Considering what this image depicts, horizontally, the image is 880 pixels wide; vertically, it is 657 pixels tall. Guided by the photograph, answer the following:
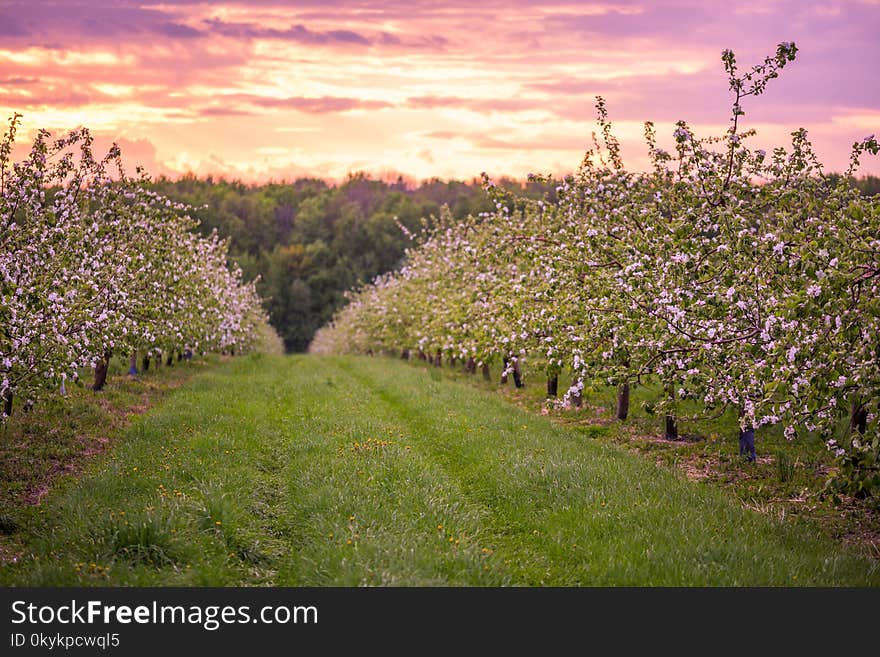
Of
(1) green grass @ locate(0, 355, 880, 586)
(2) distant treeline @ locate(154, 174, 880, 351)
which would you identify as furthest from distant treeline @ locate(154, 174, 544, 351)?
(1) green grass @ locate(0, 355, 880, 586)

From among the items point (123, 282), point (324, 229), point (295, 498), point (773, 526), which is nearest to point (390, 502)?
point (295, 498)

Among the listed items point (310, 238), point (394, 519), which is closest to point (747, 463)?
point (394, 519)

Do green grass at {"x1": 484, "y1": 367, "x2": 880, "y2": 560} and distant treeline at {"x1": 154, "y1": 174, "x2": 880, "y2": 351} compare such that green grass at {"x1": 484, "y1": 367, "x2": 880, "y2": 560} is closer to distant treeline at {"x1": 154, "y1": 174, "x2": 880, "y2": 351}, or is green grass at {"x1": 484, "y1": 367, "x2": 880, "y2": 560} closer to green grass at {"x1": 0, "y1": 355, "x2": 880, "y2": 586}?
green grass at {"x1": 0, "y1": 355, "x2": 880, "y2": 586}

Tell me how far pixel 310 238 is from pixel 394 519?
149088 millimetres

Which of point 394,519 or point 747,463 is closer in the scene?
point 394,519

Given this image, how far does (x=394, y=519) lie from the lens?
431 inches

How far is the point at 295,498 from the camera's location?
40.8 ft

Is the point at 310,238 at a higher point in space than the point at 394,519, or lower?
higher

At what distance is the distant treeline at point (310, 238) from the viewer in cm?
13525

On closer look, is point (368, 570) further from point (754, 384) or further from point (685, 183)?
point (685, 183)

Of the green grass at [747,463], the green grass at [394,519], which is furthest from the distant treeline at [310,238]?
the green grass at [394,519]

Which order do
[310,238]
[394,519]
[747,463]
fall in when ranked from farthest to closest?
[310,238] → [747,463] → [394,519]

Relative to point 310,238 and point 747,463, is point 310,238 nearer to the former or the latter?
point 310,238

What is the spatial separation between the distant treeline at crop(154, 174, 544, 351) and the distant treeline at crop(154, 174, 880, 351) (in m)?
0.17
